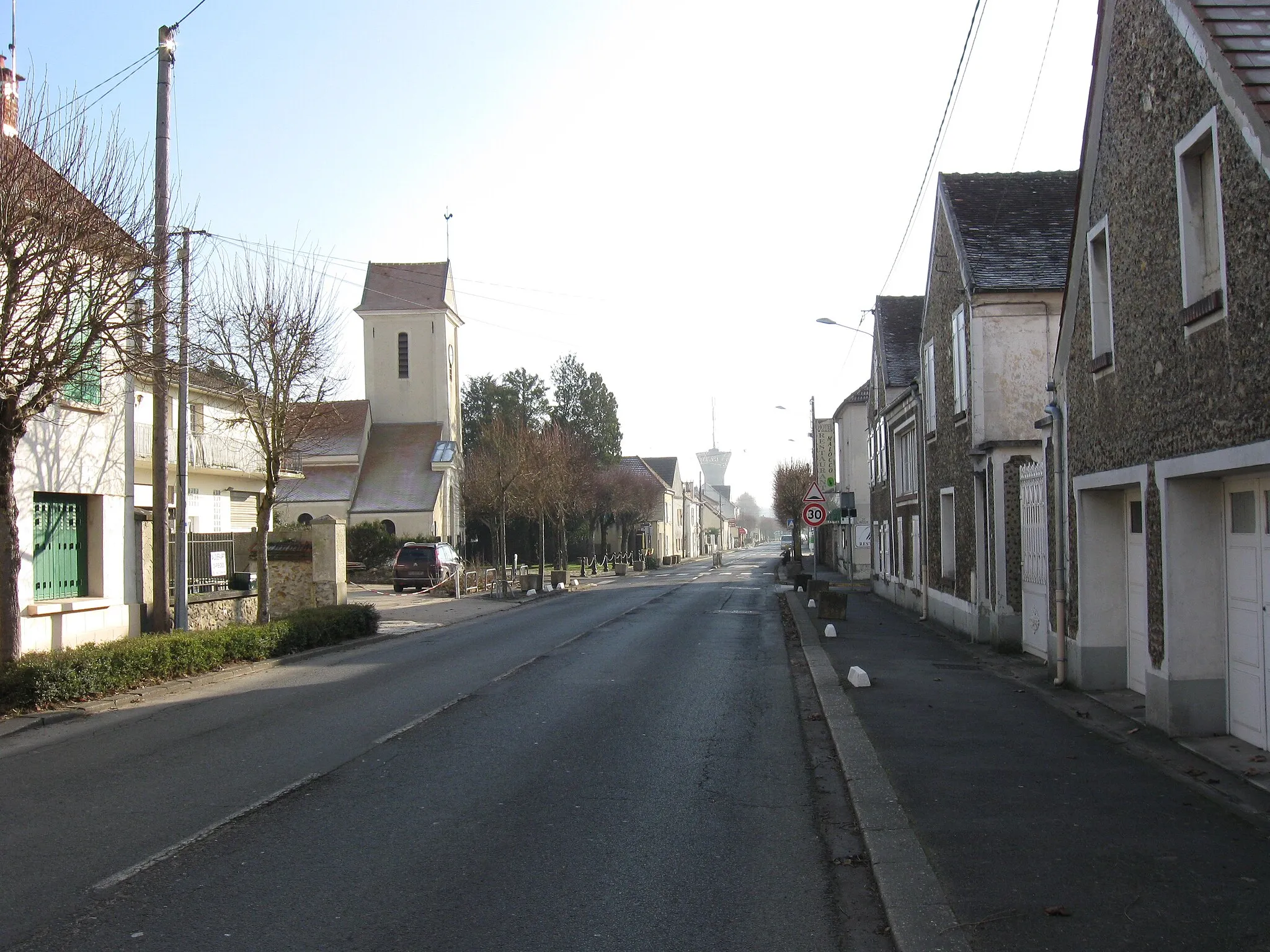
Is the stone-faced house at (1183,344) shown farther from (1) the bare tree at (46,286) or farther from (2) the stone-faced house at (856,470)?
(2) the stone-faced house at (856,470)

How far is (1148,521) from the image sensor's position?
31.4ft

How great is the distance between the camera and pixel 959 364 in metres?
18.4

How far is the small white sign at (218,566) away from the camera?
67.2 ft

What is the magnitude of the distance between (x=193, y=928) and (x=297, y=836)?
1.55 meters

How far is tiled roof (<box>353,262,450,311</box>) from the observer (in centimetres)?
5656

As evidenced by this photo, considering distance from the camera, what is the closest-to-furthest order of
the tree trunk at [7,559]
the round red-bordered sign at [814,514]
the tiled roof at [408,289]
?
1. the tree trunk at [7,559]
2. the round red-bordered sign at [814,514]
3. the tiled roof at [408,289]

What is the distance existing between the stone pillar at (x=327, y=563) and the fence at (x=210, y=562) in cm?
267

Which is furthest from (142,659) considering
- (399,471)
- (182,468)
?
(399,471)

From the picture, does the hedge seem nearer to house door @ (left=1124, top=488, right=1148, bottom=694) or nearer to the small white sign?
the small white sign

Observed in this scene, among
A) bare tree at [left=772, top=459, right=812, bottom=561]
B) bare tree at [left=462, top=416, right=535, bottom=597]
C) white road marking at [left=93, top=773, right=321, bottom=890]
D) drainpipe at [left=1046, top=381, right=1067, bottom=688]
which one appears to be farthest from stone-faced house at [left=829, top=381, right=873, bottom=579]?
white road marking at [left=93, top=773, right=321, bottom=890]

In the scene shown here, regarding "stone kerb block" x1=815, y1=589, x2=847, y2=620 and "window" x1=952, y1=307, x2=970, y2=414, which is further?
"stone kerb block" x1=815, y1=589, x2=847, y2=620

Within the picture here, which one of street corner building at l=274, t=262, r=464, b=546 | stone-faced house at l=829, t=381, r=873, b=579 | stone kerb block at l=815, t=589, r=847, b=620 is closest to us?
stone kerb block at l=815, t=589, r=847, b=620

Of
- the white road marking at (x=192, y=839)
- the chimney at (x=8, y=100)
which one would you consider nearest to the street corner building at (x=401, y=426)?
the chimney at (x=8, y=100)

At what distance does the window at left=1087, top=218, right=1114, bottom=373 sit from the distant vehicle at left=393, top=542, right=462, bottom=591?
2881cm
